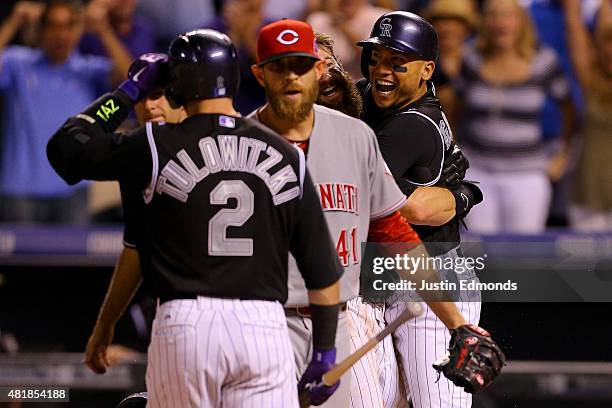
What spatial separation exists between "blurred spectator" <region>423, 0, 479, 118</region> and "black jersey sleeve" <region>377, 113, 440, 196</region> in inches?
141

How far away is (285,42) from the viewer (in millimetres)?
3582

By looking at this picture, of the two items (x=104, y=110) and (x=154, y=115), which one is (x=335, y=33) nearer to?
(x=154, y=115)

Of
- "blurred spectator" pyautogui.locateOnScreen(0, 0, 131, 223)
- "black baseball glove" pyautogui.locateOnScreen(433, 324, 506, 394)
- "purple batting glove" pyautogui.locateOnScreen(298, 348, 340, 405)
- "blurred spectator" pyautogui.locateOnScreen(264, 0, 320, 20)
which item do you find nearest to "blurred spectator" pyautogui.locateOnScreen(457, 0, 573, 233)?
"blurred spectator" pyautogui.locateOnScreen(264, 0, 320, 20)

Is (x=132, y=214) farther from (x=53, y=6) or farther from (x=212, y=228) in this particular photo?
(x=53, y=6)

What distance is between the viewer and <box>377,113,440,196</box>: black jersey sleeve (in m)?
4.28

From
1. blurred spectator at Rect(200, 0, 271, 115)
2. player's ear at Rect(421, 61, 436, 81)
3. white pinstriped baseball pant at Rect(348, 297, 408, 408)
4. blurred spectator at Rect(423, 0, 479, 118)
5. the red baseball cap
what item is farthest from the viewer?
blurred spectator at Rect(423, 0, 479, 118)

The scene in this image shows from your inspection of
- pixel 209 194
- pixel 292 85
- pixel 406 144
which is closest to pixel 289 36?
pixel 292 85

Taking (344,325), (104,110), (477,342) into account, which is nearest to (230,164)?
(104,110)

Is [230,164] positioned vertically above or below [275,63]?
→ below

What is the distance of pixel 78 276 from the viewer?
26.4ft

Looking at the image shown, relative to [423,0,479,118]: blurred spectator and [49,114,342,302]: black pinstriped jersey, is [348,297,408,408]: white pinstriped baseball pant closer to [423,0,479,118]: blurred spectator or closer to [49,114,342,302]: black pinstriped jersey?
[49,114,342,302]: black pinstriped jersey

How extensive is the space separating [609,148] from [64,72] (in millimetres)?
3786

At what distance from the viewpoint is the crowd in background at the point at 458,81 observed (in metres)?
7.88

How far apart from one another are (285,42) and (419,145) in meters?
0.92
